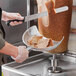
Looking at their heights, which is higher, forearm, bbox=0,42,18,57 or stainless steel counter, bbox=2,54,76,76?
forearm, bbox=0,42,18,57

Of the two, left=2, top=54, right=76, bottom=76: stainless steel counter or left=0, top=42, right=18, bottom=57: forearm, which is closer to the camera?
left=0, top=42, right=18, bottom=57: forearm

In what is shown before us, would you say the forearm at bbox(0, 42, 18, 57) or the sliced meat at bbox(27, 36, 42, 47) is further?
the sliced meat at bbox(27, 36, 42, 47)

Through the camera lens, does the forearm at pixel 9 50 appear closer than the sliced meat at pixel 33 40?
Yes

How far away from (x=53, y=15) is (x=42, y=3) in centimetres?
9

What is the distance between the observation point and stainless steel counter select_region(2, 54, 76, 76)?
3.39 feet

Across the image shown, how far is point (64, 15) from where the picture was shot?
1175 mm

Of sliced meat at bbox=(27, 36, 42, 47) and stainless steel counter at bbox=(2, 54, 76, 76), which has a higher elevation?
sliced meat at bbox=(27, 36, 42, 47)

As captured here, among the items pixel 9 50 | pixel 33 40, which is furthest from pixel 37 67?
pixel 9 50

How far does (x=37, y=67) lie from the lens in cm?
114

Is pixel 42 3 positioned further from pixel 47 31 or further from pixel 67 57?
pixel 67 57

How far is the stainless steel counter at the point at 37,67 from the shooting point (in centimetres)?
103

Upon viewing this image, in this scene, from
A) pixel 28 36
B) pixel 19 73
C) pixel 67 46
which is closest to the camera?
pixel 19 73

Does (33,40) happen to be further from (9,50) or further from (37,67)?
(9,50)

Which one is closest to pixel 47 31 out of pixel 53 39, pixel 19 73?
pixel 53 39
